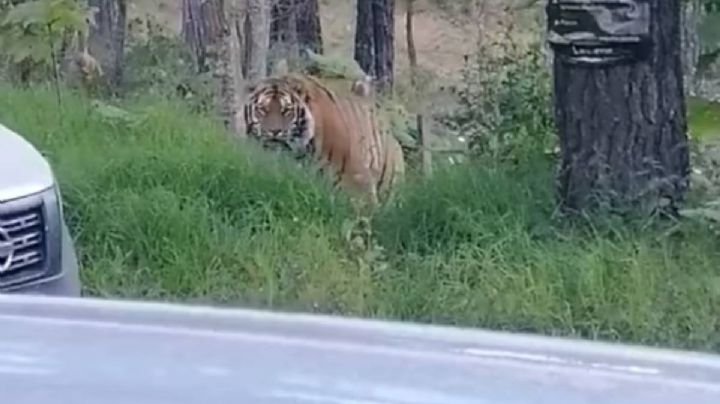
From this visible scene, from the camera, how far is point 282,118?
8.13 meters

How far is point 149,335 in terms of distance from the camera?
2.58 m

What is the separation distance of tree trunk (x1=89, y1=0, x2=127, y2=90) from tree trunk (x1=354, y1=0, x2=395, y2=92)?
2.08 metres

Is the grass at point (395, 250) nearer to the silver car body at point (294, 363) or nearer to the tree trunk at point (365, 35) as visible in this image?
the silver car body at point (294, 363)

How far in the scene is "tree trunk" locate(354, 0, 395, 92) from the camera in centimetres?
1120

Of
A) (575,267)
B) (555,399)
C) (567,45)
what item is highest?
(567,45)

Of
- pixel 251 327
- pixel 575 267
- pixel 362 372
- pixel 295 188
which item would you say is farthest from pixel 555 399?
pixel 295 188

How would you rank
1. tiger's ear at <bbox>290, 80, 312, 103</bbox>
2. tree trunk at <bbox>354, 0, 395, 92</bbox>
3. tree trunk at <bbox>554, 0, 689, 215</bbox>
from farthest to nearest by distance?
tree trunk at <bbox>354, 0, 395, 92</bbox> → tiger's ear at <bbox>290, 80, 312, 103</bbox> → tree trunk at <bbox>554, 0, 689, 215</bbox>

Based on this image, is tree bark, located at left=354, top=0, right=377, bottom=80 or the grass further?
tree bark, located at left=354, top=0, right=377, bottom=80

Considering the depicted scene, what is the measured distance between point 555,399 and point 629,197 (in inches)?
170

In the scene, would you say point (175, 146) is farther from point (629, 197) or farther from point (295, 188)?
point (629, 197)

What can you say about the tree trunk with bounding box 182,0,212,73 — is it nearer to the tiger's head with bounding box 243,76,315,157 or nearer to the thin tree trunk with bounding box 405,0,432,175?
the thin tree trunk with bounding box 405,0,432,175

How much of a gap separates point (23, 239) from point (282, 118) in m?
3.33

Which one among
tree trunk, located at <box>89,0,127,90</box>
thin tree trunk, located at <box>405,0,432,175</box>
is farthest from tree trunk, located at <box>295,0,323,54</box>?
tree trunk, located at <box>89,0,127,90</box>

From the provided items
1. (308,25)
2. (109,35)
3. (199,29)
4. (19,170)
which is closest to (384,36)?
(308,25)
